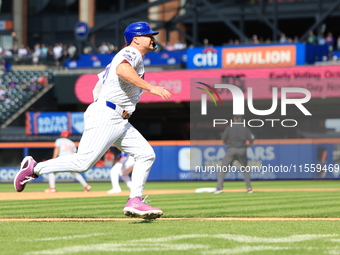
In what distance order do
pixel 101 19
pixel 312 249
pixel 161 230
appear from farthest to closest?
1. pixel 101 19
2. pixel 161 230
3. pixel 312 249

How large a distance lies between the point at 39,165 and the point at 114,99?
42.9 inches

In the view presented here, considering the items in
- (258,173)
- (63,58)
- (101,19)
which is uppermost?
(101,19)

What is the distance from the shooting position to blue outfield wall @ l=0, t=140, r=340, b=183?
24203 millimetres

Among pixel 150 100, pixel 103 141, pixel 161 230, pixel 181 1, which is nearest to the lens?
pixel 161 230

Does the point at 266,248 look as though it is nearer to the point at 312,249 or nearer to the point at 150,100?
the point at 312,249

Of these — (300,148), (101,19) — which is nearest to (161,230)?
(300,148)

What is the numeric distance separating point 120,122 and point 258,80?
22.6 metres

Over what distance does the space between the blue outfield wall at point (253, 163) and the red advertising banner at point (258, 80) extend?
117 inches

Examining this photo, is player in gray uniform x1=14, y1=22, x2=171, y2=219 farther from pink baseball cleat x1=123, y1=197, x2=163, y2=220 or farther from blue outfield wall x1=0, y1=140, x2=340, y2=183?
blue outfield wall x1=0, y1=140, x2=340, y2=183

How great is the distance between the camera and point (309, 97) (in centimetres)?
2831

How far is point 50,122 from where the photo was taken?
2997cm

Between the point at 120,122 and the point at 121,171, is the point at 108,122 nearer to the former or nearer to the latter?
the point at 120,122

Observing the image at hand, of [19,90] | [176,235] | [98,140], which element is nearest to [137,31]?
[98,140]

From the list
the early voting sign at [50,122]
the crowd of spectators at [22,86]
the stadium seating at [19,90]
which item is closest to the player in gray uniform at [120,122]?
the early voting sign at [50,122]
